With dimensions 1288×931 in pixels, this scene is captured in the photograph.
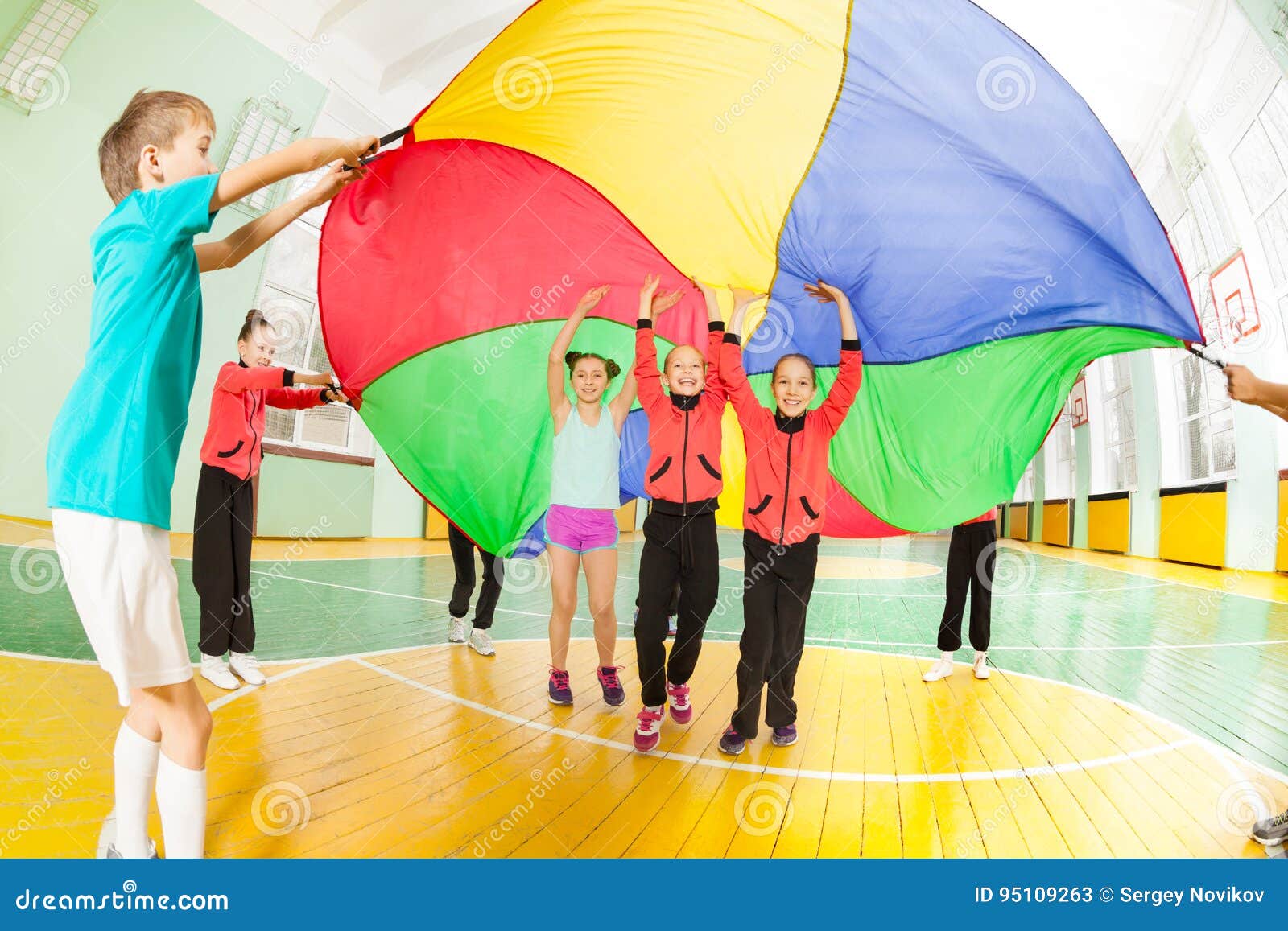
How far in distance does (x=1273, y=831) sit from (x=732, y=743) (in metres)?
1.42

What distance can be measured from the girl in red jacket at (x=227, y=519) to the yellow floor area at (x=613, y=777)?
10.7 inches

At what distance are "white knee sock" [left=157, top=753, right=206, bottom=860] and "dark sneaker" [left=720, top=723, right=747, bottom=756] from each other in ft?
4.95

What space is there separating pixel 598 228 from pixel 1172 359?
1081cm

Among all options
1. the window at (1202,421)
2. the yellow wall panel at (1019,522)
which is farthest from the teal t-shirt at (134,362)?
the yellow wall panel at (1019,522)

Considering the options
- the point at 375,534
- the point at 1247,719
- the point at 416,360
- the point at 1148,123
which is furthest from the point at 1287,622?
the point at 375,534

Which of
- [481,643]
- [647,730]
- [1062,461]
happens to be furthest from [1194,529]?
[647,730]

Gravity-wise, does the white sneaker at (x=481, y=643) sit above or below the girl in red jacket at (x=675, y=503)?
below

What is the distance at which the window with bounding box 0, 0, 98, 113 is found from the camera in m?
4.05

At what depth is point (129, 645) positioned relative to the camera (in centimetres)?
112

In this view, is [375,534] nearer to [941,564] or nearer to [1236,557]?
[941,564]

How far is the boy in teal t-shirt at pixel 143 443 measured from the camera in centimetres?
114

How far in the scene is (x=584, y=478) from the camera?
2.47 m

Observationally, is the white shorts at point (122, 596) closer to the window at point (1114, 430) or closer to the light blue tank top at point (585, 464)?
the light blue tank top at point (585, 464)

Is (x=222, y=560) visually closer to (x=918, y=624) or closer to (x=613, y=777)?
(x=613, y=777)
